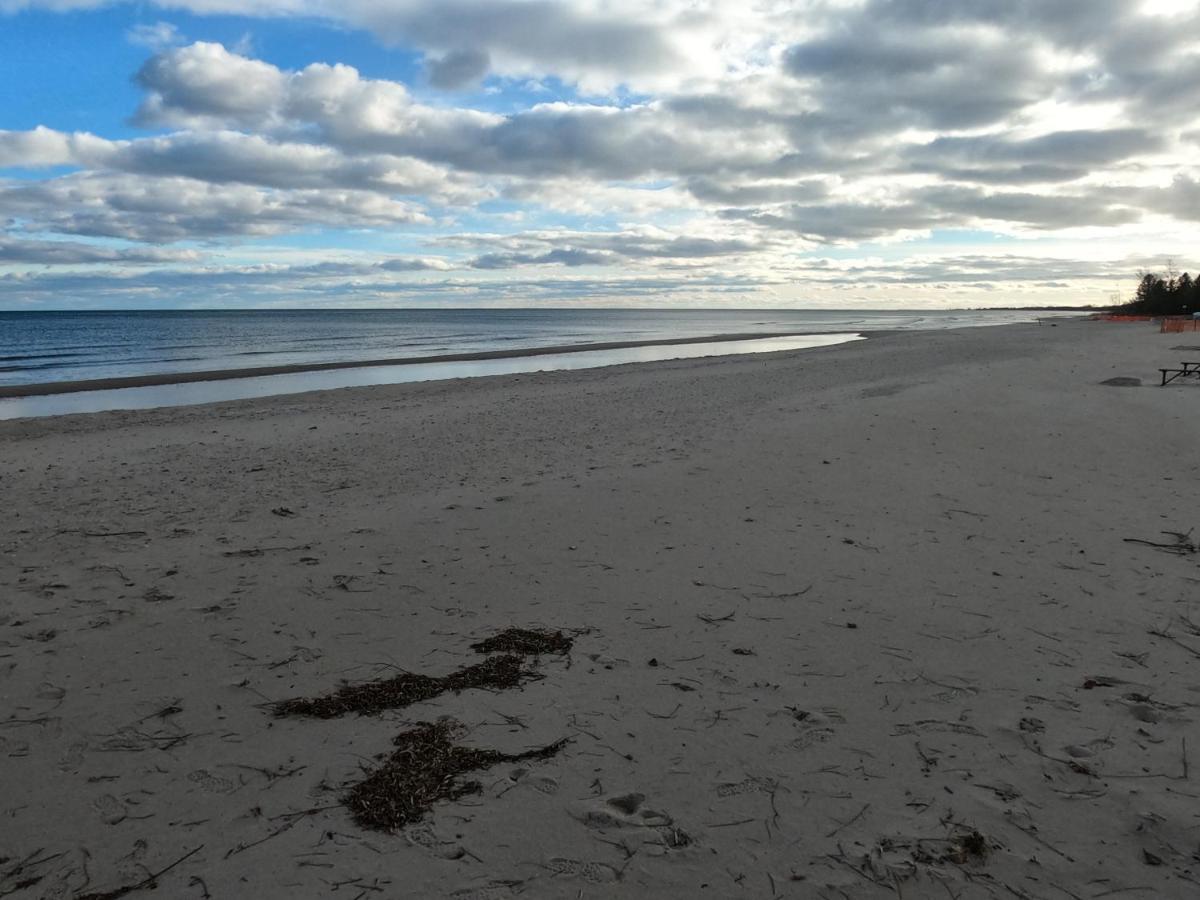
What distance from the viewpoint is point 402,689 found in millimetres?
4027

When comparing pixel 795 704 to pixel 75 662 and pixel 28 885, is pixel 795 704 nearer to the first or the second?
pixel 28 885

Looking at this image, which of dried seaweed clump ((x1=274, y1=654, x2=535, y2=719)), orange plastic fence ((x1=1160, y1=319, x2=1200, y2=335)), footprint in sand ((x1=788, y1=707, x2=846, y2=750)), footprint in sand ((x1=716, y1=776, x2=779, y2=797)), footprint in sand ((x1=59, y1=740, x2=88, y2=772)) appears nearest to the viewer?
footprint in sand ((x1=716, y1=776, x2=779, y2=797))

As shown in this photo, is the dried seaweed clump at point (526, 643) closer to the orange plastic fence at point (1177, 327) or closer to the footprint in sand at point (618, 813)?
the footprint in sand at point (618, 813)

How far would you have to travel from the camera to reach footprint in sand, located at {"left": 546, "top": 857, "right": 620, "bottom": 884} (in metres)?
2.71

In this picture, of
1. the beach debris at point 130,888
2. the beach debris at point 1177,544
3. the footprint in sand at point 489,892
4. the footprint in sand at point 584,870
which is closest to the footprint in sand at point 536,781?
the footprint in sand at point 584,870

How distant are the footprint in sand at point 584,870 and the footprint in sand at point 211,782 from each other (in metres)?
1.44

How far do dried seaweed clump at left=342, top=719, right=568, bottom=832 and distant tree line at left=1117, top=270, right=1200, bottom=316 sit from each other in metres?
87.1

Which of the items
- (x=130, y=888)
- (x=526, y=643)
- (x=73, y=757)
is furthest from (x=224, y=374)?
(x=130, y=888)

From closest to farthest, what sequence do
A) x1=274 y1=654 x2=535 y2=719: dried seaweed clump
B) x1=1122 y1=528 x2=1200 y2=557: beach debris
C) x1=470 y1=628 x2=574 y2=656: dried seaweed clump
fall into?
x1=274 y1=654 x2=535 y2=719: dried seaweed clump
x1=470 y1=628 x2=574 y2=656: dried seaweed clump
x1=1122 y1=528 x2=1200 y2=557: beach debris

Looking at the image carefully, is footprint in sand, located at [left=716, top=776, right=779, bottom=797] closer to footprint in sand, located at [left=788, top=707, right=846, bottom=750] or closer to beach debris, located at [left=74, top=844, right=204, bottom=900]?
footprint in sand, located at [left=788, top=707, right=846, bottom=750]

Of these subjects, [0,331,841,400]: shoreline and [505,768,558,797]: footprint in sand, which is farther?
[0,331,841,400]: shoreline

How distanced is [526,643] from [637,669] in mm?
720

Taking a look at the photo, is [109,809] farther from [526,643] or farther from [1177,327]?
[1177,327]

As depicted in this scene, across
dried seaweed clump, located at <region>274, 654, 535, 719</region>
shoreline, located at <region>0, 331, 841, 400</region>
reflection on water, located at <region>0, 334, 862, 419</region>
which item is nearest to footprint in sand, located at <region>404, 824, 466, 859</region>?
dried seaweed clump, located at <region>274, 654, 535, 719</region>
